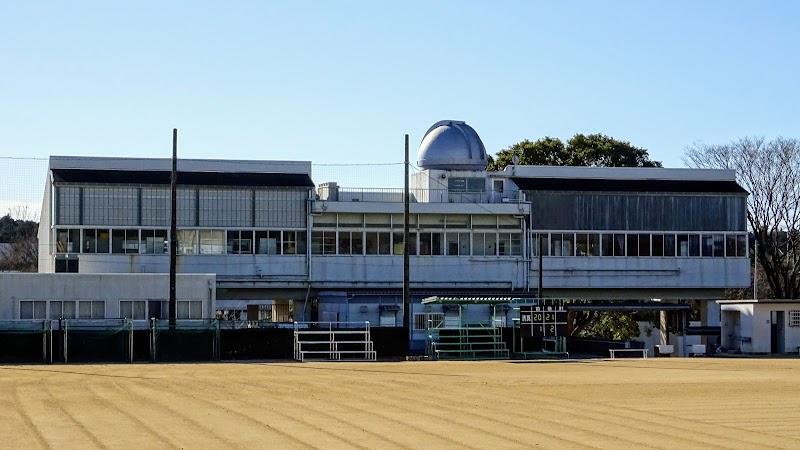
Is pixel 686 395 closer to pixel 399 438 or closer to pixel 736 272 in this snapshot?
pixel 399 438

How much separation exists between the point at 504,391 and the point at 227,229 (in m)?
38.8

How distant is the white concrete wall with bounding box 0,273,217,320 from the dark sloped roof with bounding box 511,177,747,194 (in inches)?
900

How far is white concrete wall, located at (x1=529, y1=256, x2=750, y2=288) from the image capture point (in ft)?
243

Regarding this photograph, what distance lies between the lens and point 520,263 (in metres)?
73.8

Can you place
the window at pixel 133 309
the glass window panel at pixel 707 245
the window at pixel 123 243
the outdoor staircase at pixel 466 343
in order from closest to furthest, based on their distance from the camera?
the outdoor staircase at pixel 466 343 < the window at pixel 133 309 < the window at pixel 123 243 < the glass window panel at pixel 707 245

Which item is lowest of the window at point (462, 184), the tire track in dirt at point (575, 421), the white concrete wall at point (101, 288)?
the tire track in dirt at point (575, 421)

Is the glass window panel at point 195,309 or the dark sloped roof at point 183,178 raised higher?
the dark sloped roof at point 183,178

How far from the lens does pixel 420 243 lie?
7294 cm

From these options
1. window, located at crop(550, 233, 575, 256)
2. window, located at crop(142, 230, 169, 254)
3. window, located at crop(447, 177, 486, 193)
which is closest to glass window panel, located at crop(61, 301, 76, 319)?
window, located at crop(142, 230, 169, 254)

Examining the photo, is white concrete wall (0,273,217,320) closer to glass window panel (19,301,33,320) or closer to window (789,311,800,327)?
glass window panel (19,301,33,320)

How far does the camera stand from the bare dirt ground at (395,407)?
76.0 ft

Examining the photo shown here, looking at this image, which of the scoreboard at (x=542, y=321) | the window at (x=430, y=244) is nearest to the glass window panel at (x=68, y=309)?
the scoreboard at (x=542, y=321)

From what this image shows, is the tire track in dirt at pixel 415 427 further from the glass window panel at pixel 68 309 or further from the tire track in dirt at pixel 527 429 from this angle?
the glass window panel at pixel 68 309

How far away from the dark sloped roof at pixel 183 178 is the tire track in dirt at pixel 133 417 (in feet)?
119
